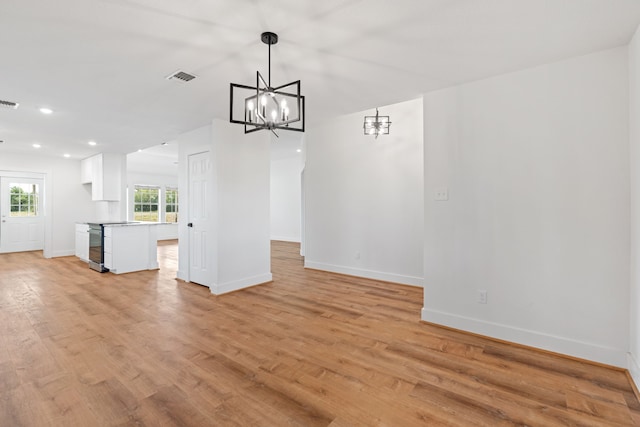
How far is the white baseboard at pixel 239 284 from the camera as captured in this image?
13.8ft

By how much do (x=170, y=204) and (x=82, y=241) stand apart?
4.15 metres

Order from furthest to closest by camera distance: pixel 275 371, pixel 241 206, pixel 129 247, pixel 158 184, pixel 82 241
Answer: pixel 158 184, pixel 82 241, pixel 129 247, pixel 241 206, pixel 275 371

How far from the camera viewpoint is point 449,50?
2.42m

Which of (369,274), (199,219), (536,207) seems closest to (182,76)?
(199,219)

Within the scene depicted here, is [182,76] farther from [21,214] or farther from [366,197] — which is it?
[21,214]

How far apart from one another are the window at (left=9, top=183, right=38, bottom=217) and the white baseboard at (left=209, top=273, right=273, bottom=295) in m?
7.44

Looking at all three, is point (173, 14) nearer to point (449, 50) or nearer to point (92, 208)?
point (449, 50)

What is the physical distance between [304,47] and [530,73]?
212cm

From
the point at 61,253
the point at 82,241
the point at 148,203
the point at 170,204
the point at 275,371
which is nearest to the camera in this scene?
the point at 275,371

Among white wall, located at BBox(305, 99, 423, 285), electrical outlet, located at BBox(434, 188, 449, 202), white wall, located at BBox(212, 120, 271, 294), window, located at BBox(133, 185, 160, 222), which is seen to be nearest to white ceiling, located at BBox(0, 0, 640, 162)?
white wall, located at BBox(212, 120, 271, 294)

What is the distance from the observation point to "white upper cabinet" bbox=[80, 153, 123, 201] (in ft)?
22.5

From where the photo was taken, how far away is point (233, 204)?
4.41m

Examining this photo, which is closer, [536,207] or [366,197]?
[536,207]

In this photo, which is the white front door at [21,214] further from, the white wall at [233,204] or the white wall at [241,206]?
the white wall at [241,206]
